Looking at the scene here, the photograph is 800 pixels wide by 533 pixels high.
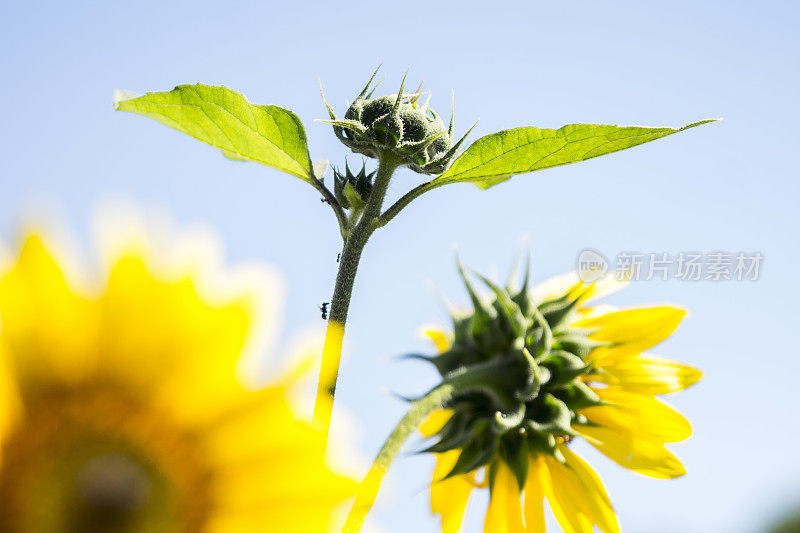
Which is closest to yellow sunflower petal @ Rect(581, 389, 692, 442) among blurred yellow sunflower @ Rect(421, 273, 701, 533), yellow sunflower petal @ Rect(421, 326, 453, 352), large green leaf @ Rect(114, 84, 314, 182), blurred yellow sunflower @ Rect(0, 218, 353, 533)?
blurred yellow sunflower @ Rect(421, 273, 701, 533)

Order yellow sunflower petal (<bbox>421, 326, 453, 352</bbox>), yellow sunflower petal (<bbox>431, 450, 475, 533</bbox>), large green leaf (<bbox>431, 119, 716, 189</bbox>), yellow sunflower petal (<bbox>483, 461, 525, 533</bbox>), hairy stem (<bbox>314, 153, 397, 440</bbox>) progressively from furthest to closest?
1. yellow sunflower petal (<bbox>421, 326, 453, 352</bbox>)
2. yellow sunflower petal (<bbox>431, 450, 475, 533</bbox>)
3. yellow sunflower petal (<bbox>483, 461, 525, 533</bbox>)
4. large green leaf (<bbox>431, 119, 716, 189</bbox>)
5. hairy stem (<bbox>314, 153, 397, 440</bbox>)

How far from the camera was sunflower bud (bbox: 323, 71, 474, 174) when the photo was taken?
1377 mm

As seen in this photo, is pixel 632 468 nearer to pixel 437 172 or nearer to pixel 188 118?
pixel 437 172

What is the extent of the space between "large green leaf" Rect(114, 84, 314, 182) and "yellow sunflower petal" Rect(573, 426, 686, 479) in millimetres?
663

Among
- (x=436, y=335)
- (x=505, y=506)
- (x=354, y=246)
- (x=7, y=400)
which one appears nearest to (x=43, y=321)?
(x=7, y=400)

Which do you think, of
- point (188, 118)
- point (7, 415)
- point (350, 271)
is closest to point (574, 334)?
point (350, 271)

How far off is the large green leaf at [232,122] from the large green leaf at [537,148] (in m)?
0.24

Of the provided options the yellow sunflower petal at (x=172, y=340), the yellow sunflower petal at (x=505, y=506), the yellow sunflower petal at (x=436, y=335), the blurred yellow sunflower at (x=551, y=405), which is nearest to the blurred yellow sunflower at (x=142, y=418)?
the yellow sunflower petal at (x=172, y=340)

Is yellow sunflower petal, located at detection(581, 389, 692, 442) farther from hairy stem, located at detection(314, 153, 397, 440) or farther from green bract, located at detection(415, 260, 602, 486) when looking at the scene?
hairy stem, located at detection(314, 153, 397, 440)

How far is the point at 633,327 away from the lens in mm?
1511

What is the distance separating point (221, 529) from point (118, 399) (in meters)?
0.10

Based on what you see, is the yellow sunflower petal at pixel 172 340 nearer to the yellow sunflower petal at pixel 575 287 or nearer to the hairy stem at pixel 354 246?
the hairy stem at pixel 354 246

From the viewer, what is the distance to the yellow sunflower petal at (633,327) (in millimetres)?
1479

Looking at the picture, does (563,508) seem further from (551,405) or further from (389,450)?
(389,450)
